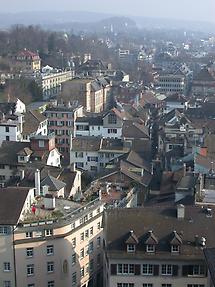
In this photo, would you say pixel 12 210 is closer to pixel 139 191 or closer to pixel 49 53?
pixel 139 191

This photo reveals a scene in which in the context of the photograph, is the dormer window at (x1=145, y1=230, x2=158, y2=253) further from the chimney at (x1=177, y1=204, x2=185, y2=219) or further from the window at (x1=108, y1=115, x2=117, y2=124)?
the window at (x1=108, y1=115, x2=117, y2=124)

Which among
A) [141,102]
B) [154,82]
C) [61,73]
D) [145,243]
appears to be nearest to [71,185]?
[145,243]

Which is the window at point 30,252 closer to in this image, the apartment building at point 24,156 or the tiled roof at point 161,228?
the tiled roof at point 161,228

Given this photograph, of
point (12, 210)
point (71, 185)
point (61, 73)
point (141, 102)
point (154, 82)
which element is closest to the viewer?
point (12, 210)

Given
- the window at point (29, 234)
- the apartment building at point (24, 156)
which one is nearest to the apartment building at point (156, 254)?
the window at point (29, 234)

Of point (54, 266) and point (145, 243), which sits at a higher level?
point (145, 243)

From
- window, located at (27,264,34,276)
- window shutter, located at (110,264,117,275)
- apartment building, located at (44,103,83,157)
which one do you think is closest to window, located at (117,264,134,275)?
window shutter, located at (110,264,117,275)

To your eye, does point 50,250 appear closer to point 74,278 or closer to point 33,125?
point 74,278
